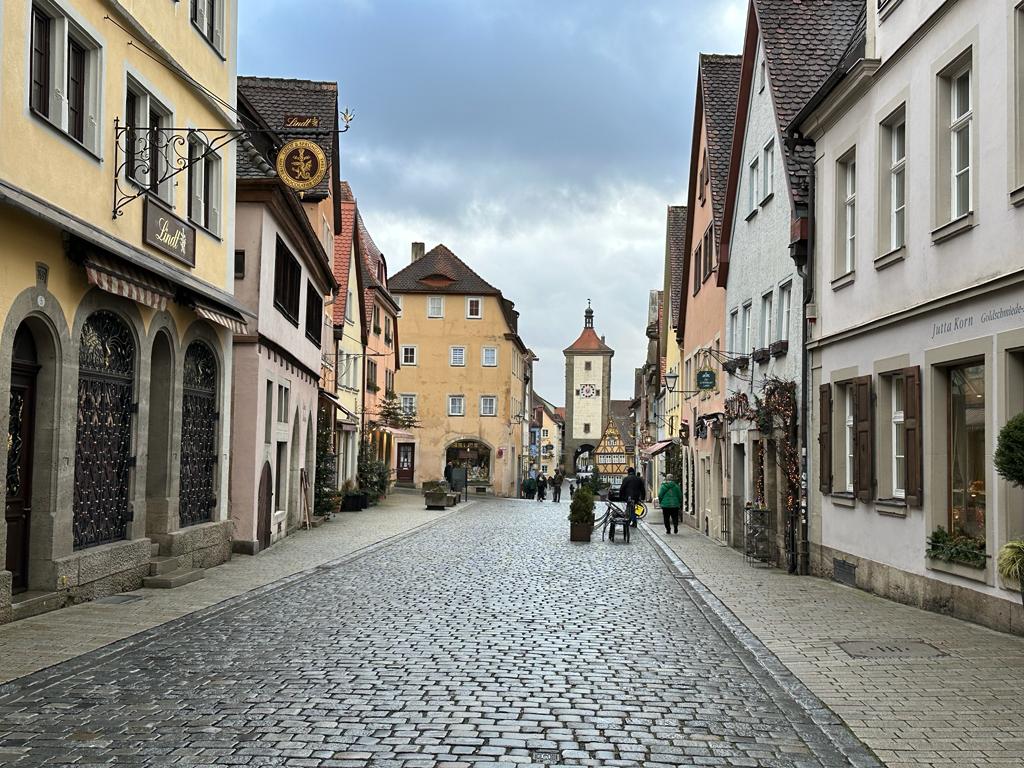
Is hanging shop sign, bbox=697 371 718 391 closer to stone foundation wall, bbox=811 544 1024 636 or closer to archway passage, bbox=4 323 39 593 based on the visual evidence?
stone foundation wall, bbox=811 544 1024 636

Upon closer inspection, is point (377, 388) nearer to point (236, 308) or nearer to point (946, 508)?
point (236, 308)

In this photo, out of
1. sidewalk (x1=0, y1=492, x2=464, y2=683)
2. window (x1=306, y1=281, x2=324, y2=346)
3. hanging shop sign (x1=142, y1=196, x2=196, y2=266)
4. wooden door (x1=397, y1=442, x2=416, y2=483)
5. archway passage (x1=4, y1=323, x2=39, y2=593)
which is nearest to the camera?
sidewalk (x1=0, y1=492, x2=464, y2=683)

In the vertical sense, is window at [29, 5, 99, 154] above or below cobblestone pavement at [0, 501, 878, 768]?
above

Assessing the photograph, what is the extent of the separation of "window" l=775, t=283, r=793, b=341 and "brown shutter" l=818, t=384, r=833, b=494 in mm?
2670

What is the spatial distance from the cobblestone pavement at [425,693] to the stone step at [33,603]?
136 cm

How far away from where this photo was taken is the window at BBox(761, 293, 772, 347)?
2236cm

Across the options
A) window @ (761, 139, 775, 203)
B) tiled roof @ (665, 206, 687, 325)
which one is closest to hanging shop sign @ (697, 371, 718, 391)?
window @ (761, 139, 775, 203)

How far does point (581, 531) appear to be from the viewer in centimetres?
2677

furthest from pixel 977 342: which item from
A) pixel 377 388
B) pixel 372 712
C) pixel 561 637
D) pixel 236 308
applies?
pixel 377 388

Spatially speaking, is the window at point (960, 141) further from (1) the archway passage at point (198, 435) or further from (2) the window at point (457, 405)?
(2) the window at point (457, 405)

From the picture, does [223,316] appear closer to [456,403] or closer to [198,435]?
[198,435]

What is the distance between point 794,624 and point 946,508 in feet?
7.89

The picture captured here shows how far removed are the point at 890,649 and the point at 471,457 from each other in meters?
59.5

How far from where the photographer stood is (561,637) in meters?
11.0
